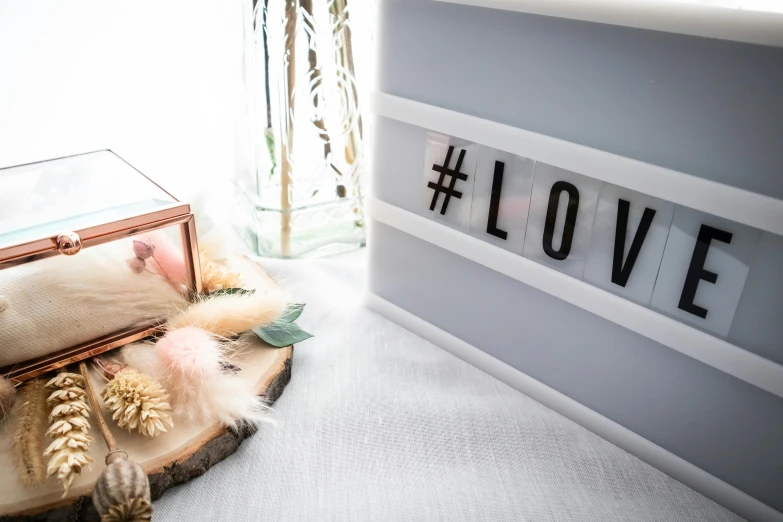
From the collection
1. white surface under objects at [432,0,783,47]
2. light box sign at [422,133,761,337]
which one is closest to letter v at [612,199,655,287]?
light box sign at [422,133,761,337]

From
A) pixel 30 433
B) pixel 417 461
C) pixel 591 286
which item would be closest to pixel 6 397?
pixel 30 433

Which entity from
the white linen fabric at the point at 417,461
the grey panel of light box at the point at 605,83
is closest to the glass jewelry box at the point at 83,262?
the white linen fabric at the point at 417,461

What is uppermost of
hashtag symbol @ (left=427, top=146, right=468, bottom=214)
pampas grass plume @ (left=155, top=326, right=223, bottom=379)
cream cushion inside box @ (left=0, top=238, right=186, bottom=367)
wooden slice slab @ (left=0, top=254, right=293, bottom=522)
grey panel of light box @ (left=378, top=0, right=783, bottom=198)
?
grey panel of light box @ (left=378, top=0, right=783, bottom=198)

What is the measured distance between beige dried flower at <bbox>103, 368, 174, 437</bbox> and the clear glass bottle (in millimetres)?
292

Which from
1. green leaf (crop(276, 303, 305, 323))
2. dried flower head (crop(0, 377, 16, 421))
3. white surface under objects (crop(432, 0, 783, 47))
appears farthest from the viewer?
green leaf (crop(276, 303, 305, 323))

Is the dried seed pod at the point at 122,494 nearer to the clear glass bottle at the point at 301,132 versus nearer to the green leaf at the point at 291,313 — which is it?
the green leaf at the point at 291,313

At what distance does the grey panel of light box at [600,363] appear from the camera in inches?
16.9

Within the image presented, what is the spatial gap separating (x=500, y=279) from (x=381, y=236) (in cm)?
14

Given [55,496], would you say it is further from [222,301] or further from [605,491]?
[605,491]

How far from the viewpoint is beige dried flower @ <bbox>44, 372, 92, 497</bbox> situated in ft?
1.29

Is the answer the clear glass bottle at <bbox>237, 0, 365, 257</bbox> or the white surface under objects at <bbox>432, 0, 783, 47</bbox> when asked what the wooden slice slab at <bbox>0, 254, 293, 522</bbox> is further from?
the white surface under objects at <bbox>432, 0, 783, 47</bbox>

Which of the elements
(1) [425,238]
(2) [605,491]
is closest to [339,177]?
(1) [425,238]

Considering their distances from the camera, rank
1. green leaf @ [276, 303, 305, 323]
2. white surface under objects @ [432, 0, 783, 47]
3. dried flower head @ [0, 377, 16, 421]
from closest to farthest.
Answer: white surface under objects @ [432, 0, 783, 47]
dried flower head @ [0, 377, 16, 421]
green leaf @ [276, 303, 305, 323]

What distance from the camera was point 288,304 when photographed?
586 millimetres
